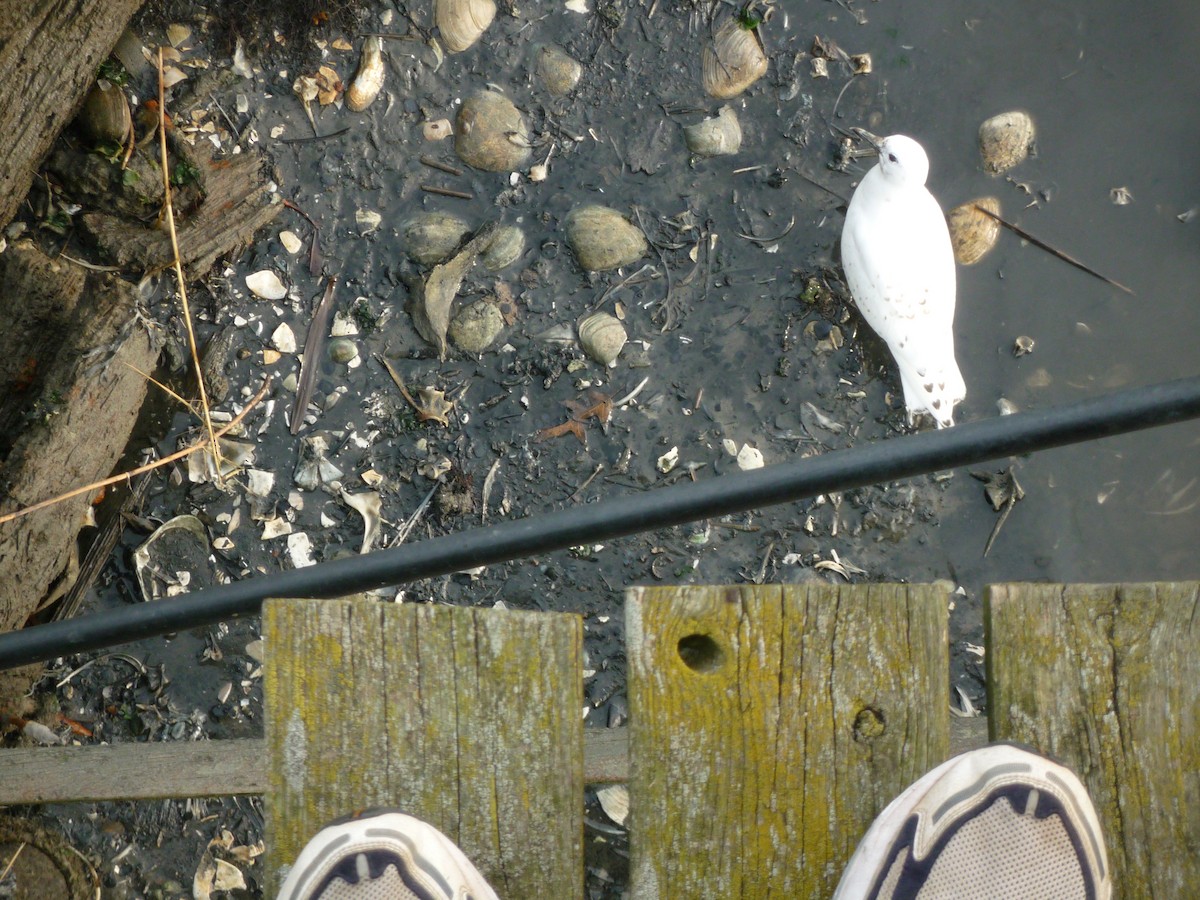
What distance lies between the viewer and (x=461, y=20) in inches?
97.0

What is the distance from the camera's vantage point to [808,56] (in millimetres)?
2578

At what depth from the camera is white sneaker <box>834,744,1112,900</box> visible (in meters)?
1.16

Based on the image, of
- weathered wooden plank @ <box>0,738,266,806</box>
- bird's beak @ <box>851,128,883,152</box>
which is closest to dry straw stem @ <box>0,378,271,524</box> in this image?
weathered wooden plank @ <box>0,738,266,806</box>

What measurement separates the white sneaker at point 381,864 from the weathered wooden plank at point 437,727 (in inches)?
1.6

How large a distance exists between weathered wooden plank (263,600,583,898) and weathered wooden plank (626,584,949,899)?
0.11 m

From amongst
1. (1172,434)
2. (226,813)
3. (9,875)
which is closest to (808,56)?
(1172,434)

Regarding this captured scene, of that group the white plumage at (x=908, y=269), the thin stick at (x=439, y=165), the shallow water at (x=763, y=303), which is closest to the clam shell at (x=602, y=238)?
the shallow water at (x=763, y=303)

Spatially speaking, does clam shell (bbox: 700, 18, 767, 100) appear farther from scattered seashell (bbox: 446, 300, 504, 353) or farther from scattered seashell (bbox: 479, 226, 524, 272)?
scattered seashell (bbox: 446, 300, 504, 353)

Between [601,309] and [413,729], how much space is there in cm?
156

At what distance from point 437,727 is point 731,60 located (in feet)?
6.86

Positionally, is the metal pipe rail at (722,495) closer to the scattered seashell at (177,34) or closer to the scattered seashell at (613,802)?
the scattered seashell at (613,802)

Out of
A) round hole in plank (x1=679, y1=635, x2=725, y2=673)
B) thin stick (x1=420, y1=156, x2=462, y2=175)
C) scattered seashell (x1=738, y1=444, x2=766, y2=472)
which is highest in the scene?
thin stick (x1=420, y1=156, x2=462, y2=175)

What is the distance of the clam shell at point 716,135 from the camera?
8.30 feet

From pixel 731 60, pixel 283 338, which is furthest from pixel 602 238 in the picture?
pixel 283 338
